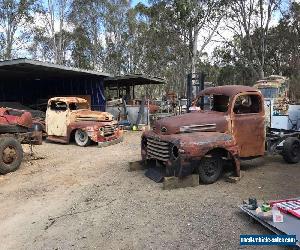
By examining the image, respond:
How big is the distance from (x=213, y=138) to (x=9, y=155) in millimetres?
5304

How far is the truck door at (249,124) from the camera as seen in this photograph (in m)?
9.09

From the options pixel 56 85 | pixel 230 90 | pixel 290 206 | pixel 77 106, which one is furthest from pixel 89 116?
pixel 56 85

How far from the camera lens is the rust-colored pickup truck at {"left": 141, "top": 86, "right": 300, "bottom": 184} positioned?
8102 millimetres

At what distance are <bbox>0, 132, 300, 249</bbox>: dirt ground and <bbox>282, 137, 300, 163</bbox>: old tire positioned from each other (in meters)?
0.25

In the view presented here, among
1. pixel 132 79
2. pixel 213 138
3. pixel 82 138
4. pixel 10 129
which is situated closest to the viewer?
pixel 213 138

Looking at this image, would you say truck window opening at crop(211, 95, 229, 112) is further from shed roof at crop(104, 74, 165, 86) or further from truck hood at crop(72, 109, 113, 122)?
shed roof at crop(104, 74, 165, 86)

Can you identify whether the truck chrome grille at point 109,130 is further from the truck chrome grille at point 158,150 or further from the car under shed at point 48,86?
the car under shed at point 48,86

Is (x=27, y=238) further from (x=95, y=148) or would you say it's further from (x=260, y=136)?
(x=95, y=148)

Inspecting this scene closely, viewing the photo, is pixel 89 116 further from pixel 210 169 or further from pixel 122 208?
pixel 122 208

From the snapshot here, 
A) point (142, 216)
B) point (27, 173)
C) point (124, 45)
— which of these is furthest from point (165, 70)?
point (142, 216)

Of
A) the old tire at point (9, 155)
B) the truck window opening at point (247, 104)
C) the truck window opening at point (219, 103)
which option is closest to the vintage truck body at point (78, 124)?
the old tire at point (9, 155)

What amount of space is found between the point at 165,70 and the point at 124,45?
23.7 feet

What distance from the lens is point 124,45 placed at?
45656 millimetres

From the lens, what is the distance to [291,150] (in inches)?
405
